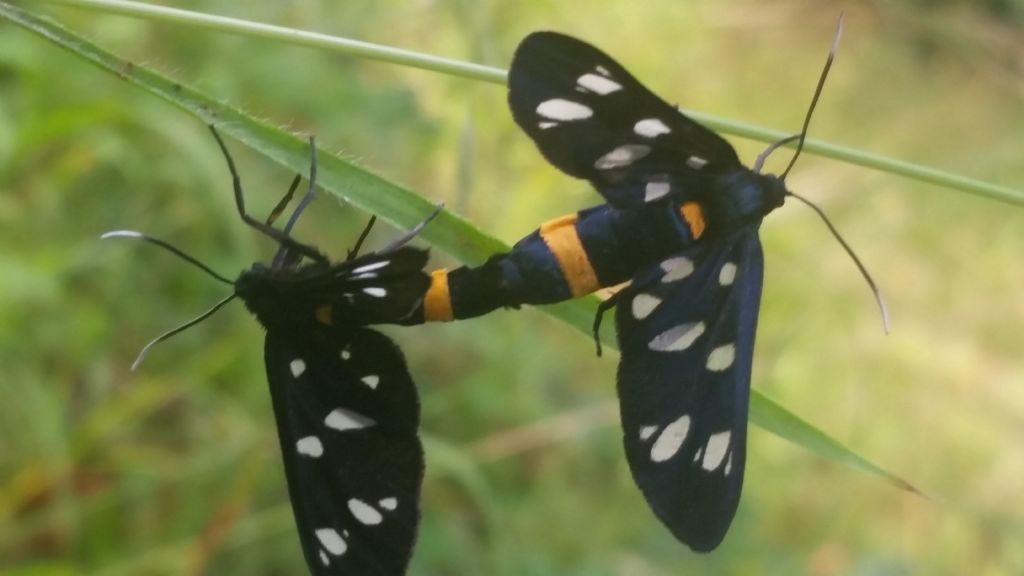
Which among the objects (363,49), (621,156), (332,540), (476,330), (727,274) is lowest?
(476,330)

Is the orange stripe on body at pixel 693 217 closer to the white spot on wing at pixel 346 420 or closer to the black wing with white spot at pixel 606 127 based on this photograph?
the black wing with white spot at pixel 606 127

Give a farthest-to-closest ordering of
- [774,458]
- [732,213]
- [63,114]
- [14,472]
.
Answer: [774,458]
[14,472]
[63,114]
[732,213]

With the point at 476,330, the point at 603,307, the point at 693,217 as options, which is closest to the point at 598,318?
the point at 603,307

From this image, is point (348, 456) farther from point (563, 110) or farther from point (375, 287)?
point (563, 110)

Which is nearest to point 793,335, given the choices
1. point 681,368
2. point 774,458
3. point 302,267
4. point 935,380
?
point 774,458

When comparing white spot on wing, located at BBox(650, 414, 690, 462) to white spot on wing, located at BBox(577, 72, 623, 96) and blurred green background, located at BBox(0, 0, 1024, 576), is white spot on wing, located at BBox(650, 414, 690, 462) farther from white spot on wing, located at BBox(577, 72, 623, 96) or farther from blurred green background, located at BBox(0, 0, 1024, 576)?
blurred green background, located at BBox(0, 0, 1024, 576)

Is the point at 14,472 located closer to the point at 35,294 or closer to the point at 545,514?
the point at 35,294

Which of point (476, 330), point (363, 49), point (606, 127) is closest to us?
point (363, 49)
